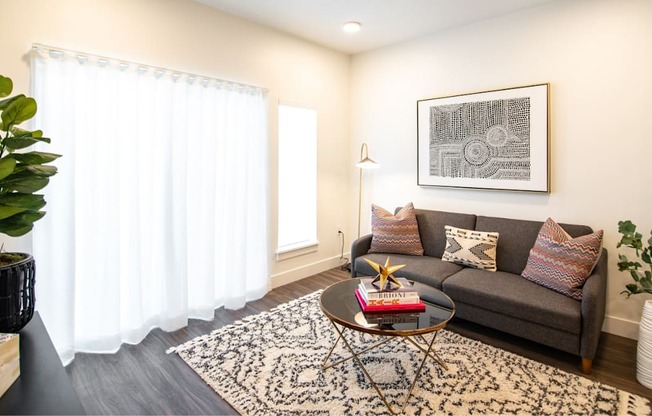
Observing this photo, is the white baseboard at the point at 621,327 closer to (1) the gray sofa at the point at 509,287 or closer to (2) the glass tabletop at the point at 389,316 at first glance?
(1) the gray sofa at the point at 509,287

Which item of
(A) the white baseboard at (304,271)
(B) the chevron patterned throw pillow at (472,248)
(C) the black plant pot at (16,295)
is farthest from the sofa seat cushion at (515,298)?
(C) the black plant pot at (16,295)

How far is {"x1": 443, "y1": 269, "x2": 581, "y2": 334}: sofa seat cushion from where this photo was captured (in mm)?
2336

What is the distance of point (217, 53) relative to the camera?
3195 mm

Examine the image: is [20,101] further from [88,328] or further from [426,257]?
[426,257]

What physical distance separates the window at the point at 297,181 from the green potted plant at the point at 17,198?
8.34 feet

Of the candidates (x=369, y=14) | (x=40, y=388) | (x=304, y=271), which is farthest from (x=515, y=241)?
(x=40, y=388)

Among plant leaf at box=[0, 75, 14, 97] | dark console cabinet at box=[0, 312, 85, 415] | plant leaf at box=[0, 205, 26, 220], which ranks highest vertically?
plant leaf at box=[0, 75, 14, 97]

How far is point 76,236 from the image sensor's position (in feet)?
8.10

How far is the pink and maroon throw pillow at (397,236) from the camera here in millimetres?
3551

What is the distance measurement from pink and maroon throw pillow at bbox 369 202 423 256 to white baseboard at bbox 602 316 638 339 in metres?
1.56

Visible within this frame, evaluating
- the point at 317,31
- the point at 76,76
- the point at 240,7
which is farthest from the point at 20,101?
the point at 317,31

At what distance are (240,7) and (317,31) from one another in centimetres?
88

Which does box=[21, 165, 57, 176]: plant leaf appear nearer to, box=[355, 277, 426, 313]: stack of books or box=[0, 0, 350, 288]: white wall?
box=[0, 0, 350, 288]: white wall

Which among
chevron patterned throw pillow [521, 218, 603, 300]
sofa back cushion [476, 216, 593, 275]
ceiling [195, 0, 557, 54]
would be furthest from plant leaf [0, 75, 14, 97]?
sofa back cushion [476, 216, 593, 275]
